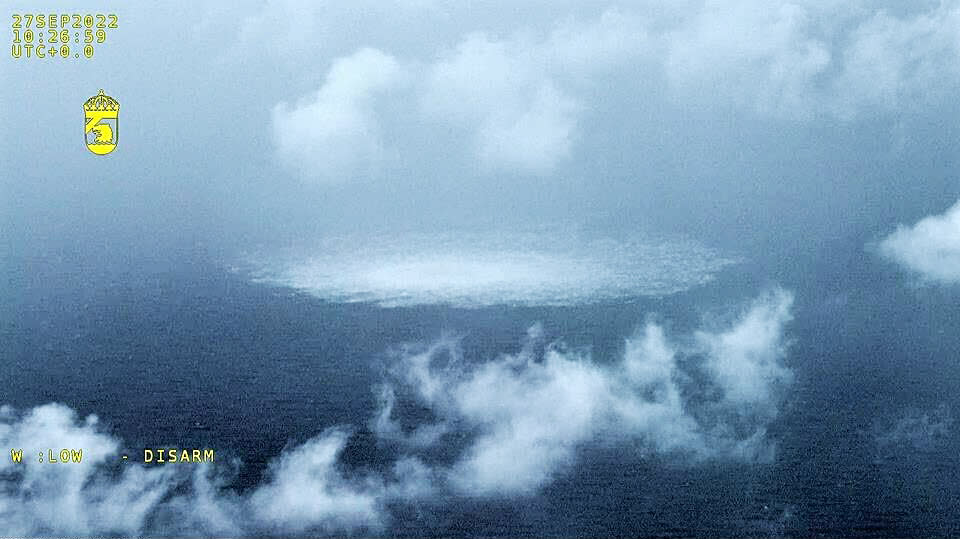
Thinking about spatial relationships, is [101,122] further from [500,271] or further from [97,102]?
[500,271]

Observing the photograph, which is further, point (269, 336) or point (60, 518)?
point (269, 336)

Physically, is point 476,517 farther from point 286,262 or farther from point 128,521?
point 286,262

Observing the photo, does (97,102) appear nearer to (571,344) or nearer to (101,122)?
(101,122)

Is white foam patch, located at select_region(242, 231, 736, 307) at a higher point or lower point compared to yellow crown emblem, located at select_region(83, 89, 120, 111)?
lower

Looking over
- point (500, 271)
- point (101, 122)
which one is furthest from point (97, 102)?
point (500, 271)

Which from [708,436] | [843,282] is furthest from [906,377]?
[708,436]

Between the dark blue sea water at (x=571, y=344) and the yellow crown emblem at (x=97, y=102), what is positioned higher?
the yellow crown emblem at (x=97, y=102)

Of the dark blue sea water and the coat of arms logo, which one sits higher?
the coat of arms logo

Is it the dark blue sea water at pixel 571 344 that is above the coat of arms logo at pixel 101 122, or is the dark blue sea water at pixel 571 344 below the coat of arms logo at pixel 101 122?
below
